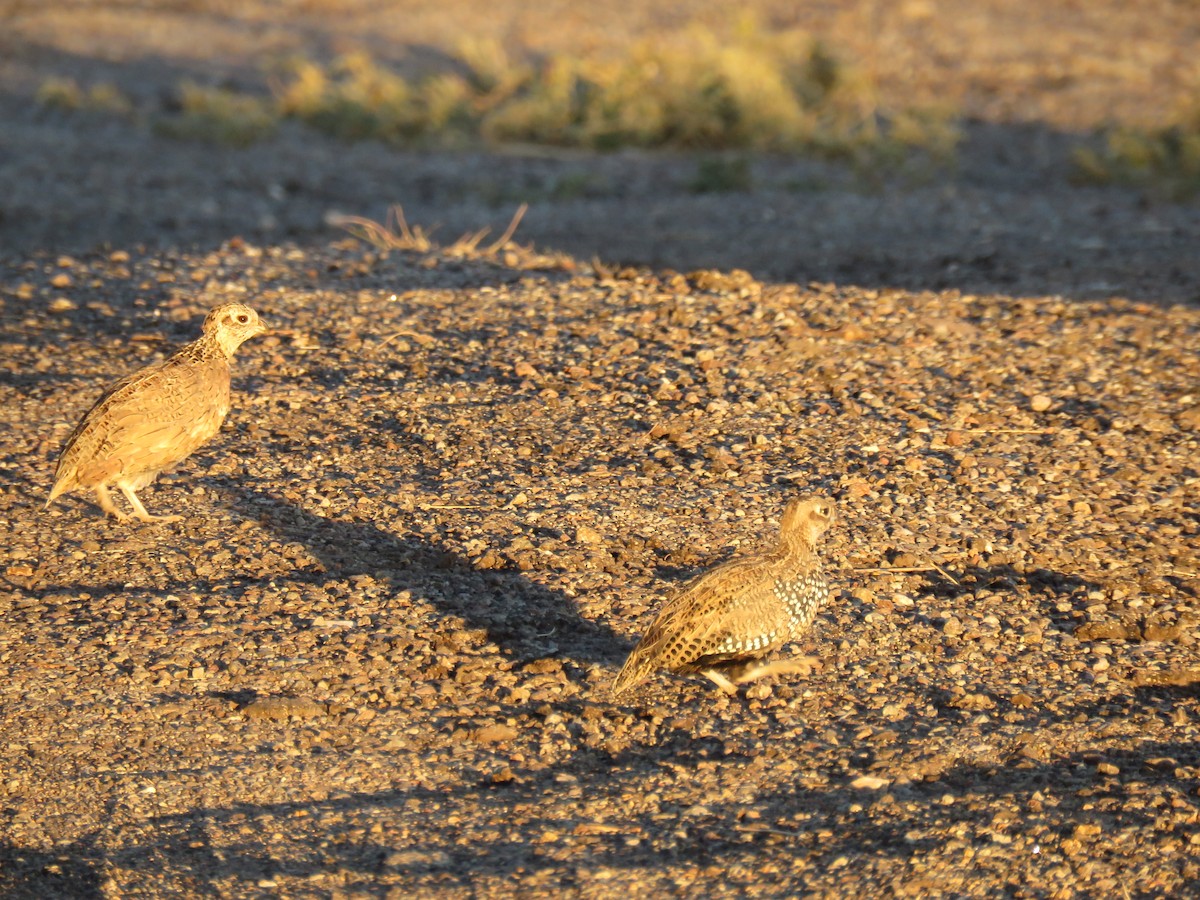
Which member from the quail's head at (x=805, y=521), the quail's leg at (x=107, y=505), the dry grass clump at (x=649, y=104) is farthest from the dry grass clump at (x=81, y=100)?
the quail's head at (x=805, y=521)

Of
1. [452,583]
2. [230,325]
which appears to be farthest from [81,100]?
[452,583]

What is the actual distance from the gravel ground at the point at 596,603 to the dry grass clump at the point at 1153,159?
18.5ft

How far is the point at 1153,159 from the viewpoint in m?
13.8

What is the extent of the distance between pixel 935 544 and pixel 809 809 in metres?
1.80

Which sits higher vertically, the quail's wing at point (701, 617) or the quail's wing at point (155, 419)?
the quail's wing at point (155, 419)

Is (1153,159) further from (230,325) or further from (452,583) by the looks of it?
(452,583)

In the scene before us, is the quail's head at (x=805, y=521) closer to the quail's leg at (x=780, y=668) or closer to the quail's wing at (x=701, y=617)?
the quail's wing at (x=701, y=617)

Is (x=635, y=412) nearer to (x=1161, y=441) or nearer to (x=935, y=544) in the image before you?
(x=935, y=544)

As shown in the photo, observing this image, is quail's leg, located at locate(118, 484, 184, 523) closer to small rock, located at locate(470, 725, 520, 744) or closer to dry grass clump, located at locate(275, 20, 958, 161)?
small rock, located at locate(470, 725, 520, 744)

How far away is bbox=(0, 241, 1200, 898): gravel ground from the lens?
13.4ft

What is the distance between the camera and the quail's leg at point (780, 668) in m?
4.77

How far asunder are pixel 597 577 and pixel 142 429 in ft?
6.00

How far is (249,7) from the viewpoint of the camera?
23734mm

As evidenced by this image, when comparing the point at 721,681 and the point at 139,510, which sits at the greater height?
the point at 139,510
